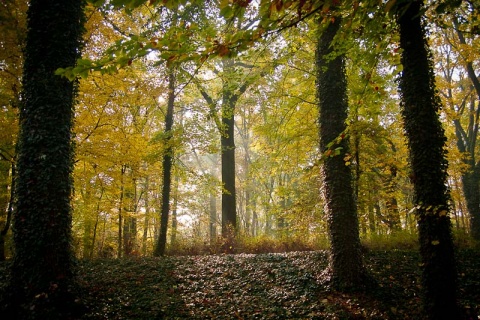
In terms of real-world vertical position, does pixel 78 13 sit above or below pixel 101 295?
above

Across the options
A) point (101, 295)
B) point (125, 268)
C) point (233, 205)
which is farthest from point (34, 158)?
point (233, 205)

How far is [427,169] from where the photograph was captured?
3416mm

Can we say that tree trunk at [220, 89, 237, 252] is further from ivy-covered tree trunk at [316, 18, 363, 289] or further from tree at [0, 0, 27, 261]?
tree at [0, 0, 27, 261]

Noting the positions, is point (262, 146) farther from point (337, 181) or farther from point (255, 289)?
point (255, 289)

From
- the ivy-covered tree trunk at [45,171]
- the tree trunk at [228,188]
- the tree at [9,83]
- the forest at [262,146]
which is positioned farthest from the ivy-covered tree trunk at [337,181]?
the tree at [9,83]

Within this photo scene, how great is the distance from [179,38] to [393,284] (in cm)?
570

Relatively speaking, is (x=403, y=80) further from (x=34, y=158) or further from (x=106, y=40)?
(x=106, y=40)

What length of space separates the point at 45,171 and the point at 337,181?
5.26 meters

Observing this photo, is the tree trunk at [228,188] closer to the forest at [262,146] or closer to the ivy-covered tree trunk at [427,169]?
the forest at [262,146]

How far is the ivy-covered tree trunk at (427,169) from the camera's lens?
10.7 feet

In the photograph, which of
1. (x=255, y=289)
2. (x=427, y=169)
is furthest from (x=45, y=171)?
(x=427, y=169)

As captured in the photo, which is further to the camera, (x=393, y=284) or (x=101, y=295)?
(x=393, y=284)

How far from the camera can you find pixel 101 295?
5.13m

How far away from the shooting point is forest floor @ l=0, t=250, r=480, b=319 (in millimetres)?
4746
